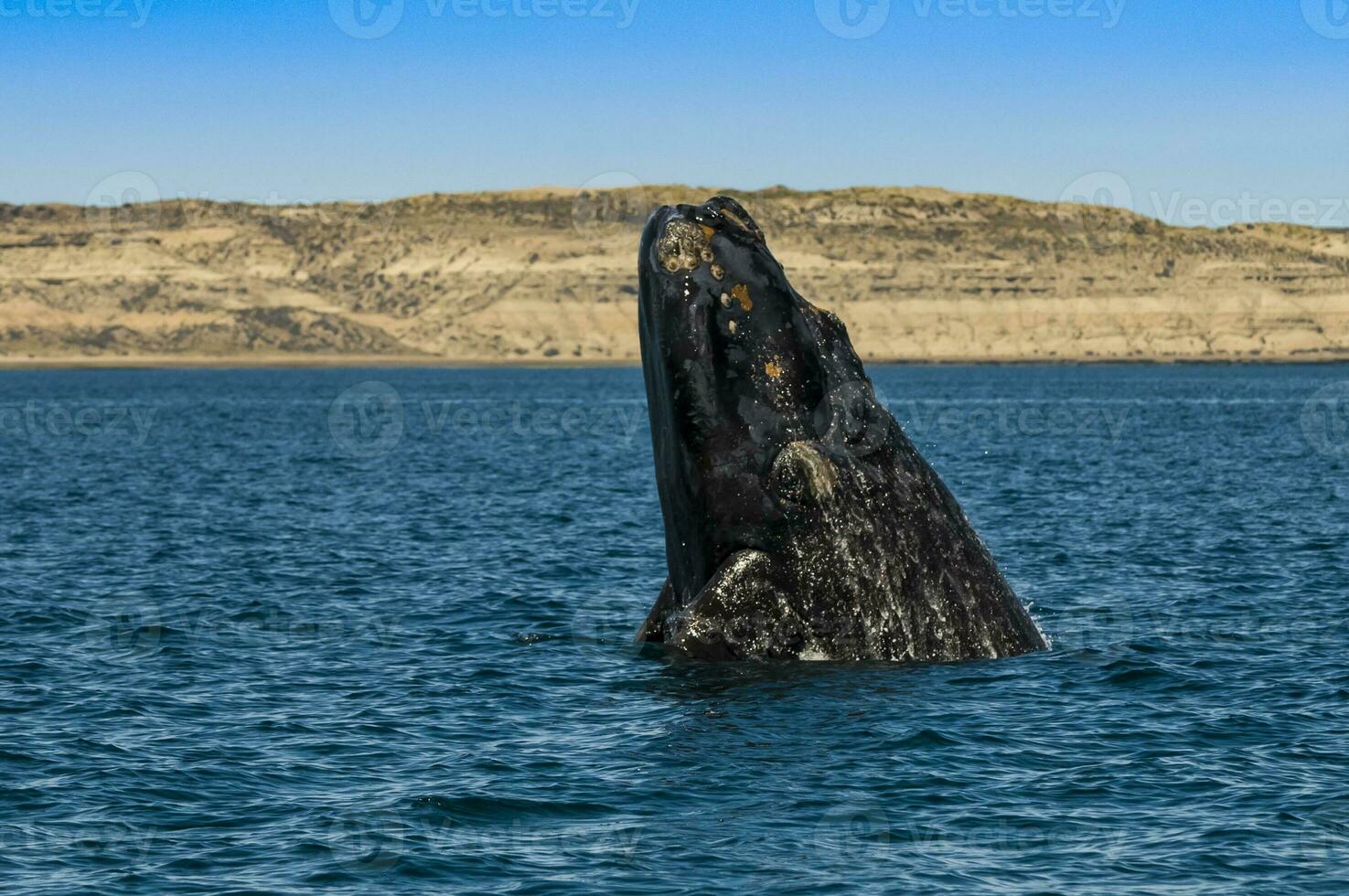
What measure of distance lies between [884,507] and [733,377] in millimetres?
1562

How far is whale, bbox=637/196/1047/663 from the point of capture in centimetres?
1305

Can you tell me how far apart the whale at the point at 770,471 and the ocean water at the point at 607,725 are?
2.27ft

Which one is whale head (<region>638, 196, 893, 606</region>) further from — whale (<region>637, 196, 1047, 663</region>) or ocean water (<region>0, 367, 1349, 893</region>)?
ocean water (<region>0, 367, 1349, 893</region>)

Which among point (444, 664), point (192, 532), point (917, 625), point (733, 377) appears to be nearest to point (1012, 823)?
point (917, 625)

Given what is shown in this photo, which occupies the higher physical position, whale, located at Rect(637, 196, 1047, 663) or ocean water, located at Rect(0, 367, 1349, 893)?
whale, located at Rect(637, 196, 1047, 663)

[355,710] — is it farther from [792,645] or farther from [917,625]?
[917,625]

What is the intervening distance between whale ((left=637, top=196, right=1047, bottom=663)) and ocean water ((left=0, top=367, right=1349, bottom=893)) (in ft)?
2.27

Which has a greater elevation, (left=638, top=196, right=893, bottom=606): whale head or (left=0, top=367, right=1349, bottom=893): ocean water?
(left=638, top=196, right=893, bottom=606): whale head

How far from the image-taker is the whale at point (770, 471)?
13.1 meters

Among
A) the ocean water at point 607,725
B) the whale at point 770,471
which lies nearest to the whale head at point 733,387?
the whale at point 770,471

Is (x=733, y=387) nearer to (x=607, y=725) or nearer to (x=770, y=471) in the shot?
(x=770, y=471)

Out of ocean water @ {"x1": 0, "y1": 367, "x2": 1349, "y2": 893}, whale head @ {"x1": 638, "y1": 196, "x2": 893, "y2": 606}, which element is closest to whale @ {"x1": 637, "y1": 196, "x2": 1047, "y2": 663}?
whale head @ {"x1": 638, "y1": 196, "x2": 893, "y2": 606}

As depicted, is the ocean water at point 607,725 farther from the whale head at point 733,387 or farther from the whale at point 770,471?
the whale head at point 733,387

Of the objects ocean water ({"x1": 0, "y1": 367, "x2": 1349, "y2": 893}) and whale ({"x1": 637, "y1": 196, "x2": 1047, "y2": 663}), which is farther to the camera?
whale ({"x1": 637, "y1": 196, "x2": 1047, "y2": 663})
